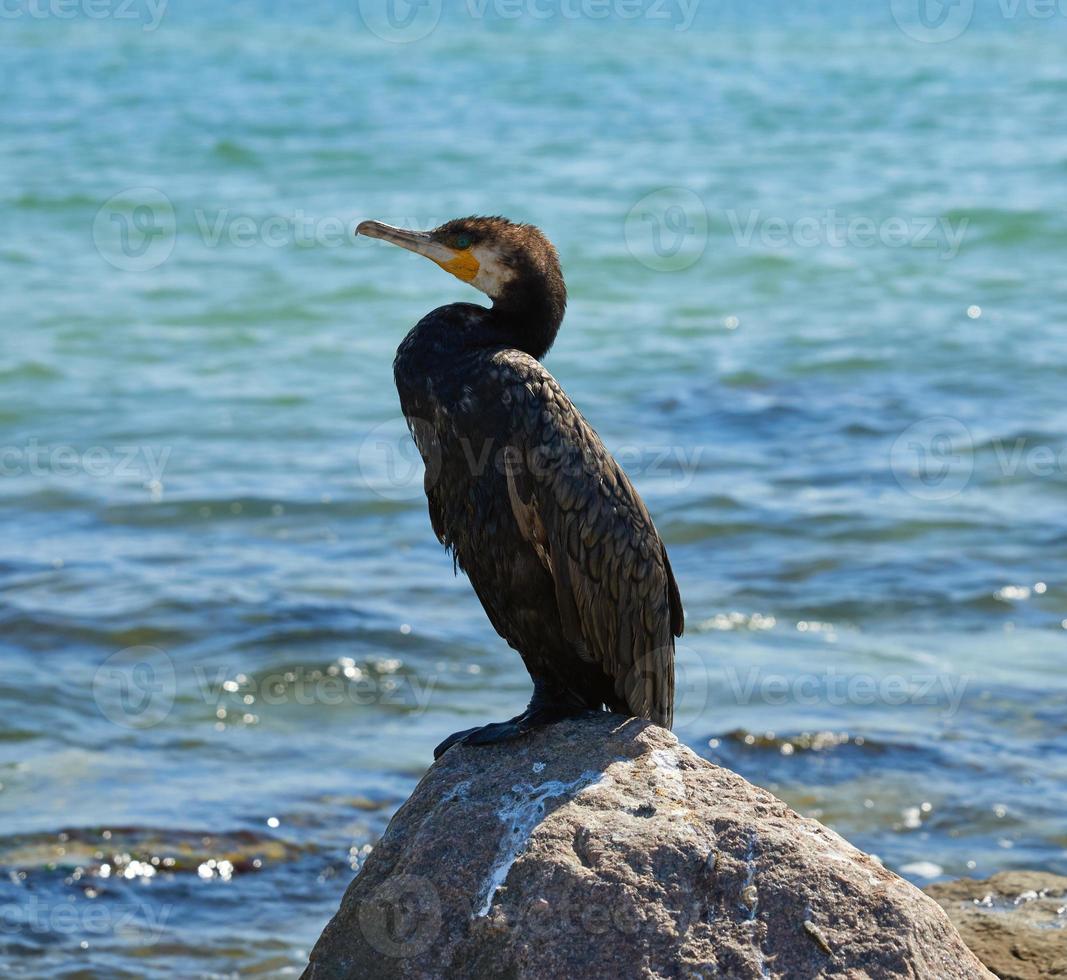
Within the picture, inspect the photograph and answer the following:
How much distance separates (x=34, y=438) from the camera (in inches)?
507

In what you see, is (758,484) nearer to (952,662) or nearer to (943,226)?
(952,662)

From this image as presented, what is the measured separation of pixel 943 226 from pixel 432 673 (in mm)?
12493

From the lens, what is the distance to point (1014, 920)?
5137 millimetres
